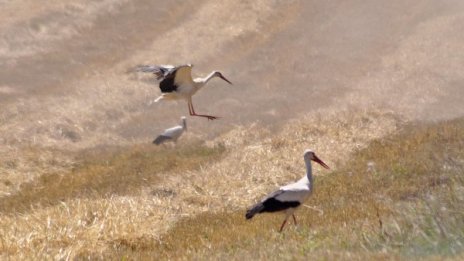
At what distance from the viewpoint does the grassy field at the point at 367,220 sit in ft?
28.5

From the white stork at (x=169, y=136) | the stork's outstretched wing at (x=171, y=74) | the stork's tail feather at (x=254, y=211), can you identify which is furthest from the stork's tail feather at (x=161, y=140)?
the stork's tail feather at (x=254, y=211)

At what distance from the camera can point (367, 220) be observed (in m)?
11.2

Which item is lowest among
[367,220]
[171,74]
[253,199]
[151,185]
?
[151,185]

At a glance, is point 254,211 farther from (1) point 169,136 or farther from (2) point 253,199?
(1) point 169,136

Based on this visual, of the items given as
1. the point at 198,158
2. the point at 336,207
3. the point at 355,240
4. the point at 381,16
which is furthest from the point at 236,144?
the point at 381,16

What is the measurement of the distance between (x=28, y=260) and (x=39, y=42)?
3257 cm

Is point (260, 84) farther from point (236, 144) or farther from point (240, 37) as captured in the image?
point (236, 144)

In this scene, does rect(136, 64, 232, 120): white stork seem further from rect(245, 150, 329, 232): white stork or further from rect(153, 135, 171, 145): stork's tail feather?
rect(153, 135, 171, 145): stork's tail feather

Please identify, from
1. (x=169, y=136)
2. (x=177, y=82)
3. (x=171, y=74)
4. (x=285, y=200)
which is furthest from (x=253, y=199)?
(x=169, y=136)

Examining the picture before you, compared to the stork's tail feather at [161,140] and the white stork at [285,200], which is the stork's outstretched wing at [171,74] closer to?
the white stork at [285,200]

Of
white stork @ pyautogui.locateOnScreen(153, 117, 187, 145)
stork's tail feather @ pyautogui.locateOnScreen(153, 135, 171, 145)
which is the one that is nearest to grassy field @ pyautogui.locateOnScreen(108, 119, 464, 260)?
white stork @ pyautogui.locateOnScreen(153, 117, 187, 145)

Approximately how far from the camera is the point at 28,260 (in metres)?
11.4

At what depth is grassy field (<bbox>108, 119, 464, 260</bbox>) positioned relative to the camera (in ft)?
28.5

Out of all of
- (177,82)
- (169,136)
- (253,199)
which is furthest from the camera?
(169,136)
